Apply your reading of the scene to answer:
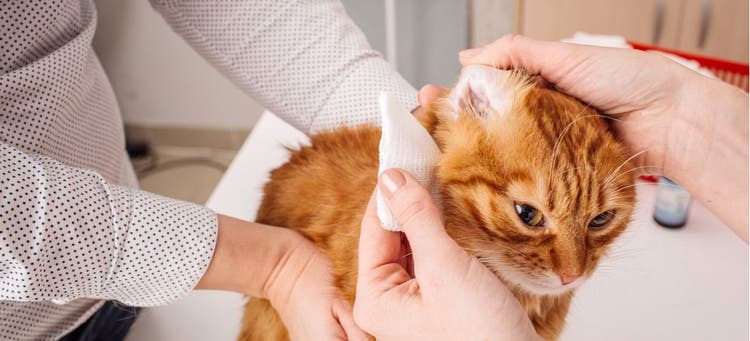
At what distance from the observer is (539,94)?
881 mm

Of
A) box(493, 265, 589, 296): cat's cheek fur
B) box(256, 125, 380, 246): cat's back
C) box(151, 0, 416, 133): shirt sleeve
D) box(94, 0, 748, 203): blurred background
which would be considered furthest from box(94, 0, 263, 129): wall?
box(493, 265, 589, 296): cat's cheek fur

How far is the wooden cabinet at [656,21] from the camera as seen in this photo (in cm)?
248

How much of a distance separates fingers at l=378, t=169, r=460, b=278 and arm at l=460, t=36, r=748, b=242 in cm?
29

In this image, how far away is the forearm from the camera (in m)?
1.01

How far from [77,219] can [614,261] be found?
2.76 feet

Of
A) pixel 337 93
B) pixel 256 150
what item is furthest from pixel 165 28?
pixel 337 93

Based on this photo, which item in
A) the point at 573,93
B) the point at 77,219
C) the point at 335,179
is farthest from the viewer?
the point at 335,179

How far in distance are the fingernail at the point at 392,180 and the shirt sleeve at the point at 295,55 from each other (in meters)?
0.44

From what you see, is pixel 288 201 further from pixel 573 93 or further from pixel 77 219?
pixel 573 93

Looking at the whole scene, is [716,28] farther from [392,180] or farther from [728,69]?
[392,180]

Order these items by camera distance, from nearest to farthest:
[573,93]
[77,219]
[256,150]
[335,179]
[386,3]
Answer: [77,219]
[573,93]
[335,179]
[256,150]
[386,3]

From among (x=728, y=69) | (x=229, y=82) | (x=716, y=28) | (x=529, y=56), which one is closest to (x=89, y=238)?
(x=529, y=56)

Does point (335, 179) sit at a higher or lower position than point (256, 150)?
higher

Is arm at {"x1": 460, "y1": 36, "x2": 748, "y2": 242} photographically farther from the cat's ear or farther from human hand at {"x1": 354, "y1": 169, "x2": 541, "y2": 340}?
human hand at {"x1": 354, "y1": 169, "x2": 541, "y2": 340}
